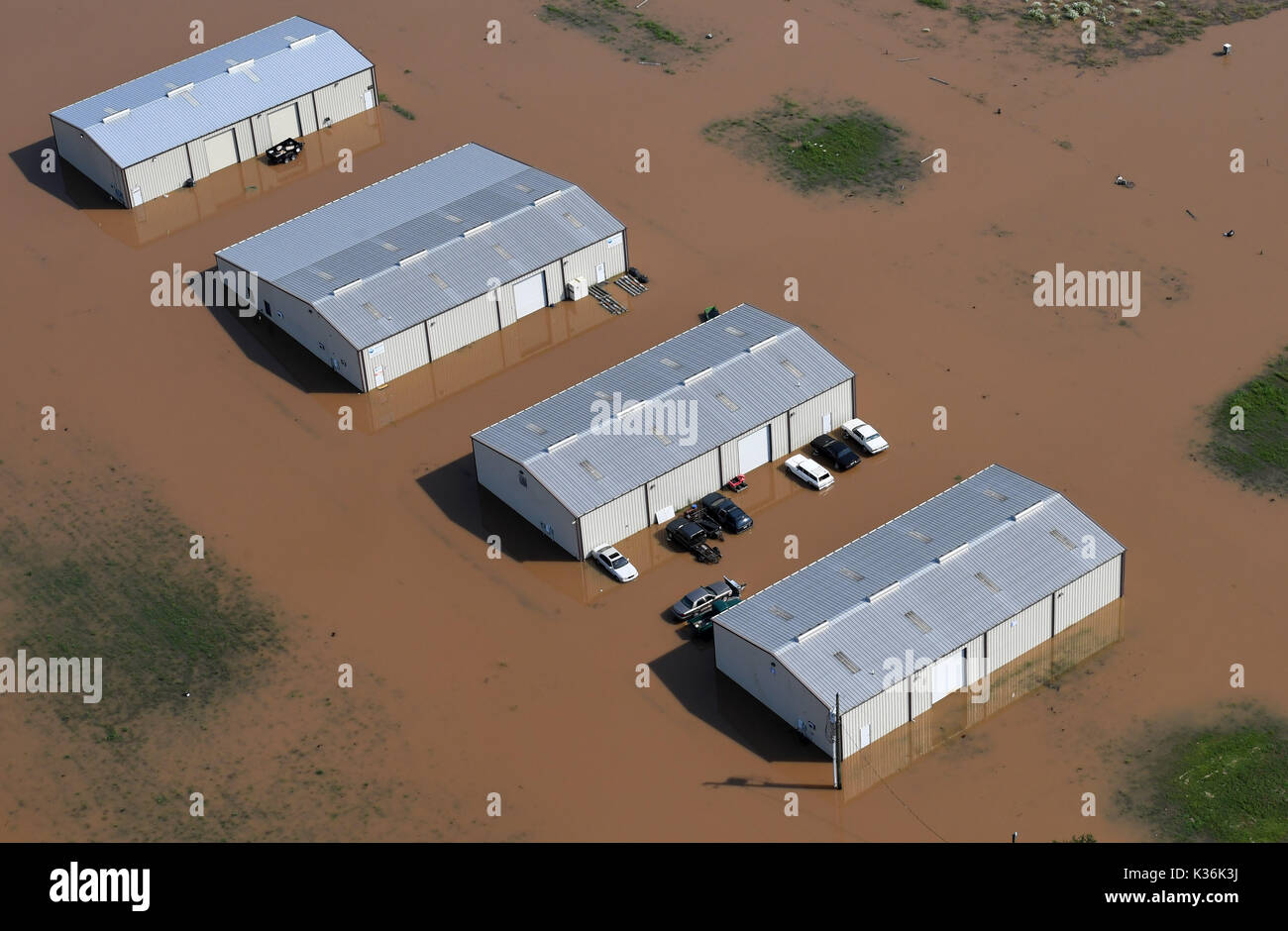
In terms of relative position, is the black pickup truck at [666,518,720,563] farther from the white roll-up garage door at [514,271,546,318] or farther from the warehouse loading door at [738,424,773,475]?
the white roll-up garage door at [514,271,546,318]

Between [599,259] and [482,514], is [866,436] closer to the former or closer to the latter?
[482,514]

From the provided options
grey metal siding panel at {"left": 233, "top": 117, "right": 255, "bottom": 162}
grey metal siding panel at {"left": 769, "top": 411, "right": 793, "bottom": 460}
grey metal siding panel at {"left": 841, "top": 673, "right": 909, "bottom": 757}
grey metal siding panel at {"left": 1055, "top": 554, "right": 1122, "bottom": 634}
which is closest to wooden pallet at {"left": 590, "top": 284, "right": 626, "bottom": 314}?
grey metal siding panel at {"left": 769, "top": 411, "right": 793, "bottom": 460}

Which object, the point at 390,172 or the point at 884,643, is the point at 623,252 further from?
the point at 884,643

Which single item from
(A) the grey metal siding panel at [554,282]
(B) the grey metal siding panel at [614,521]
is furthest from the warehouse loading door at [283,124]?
(B) the grey metal siding panel at [614,521]

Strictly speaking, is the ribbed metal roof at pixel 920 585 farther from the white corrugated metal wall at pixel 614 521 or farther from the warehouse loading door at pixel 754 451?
the warehouse loading door at pixel 754 451

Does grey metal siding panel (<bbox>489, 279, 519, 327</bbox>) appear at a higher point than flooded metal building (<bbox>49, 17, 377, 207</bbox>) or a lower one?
lower

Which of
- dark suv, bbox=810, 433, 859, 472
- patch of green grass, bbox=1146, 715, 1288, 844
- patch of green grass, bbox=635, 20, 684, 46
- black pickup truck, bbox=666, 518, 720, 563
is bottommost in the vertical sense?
patch of green grass, bbox=1146, 715, 1288, 844
